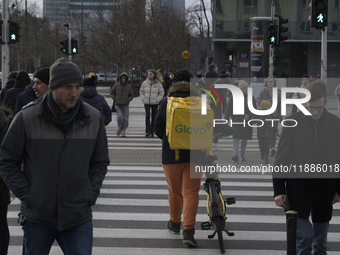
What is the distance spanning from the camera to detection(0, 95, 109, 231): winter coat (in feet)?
11.8

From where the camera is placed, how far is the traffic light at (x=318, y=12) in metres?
14.1

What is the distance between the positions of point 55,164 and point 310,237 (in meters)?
2.24

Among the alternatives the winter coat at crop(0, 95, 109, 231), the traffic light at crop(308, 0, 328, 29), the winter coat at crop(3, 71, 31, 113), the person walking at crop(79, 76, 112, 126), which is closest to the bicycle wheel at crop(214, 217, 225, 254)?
the winter coat at crop(0, 95, 109, 231)

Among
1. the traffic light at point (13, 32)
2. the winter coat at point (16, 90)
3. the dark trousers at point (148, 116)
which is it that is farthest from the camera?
the traffic light at point (13, 32)

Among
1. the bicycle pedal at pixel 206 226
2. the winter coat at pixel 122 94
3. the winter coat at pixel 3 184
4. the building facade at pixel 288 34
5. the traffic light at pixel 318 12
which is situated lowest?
the bicycle pedal at pixel 206 226

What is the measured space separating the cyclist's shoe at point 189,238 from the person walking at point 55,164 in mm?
2301

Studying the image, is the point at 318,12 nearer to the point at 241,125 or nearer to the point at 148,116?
the point at 241,125

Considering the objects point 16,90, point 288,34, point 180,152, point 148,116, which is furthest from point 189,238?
point 288,34

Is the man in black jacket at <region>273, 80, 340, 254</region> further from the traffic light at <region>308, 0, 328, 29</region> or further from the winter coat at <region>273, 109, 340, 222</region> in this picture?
the traffic light at <region>308, 0, 328, 29</region>

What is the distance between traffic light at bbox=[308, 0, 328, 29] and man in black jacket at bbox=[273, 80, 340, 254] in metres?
10.4

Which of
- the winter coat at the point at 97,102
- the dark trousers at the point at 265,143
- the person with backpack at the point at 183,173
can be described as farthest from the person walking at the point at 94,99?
the person with backpack at the point at 183,173

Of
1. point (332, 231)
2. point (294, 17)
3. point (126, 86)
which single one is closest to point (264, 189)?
point (332, 231)

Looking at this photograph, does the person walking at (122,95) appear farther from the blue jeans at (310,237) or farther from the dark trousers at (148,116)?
the blue jeans at (310,237)

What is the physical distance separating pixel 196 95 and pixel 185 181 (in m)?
0.98
